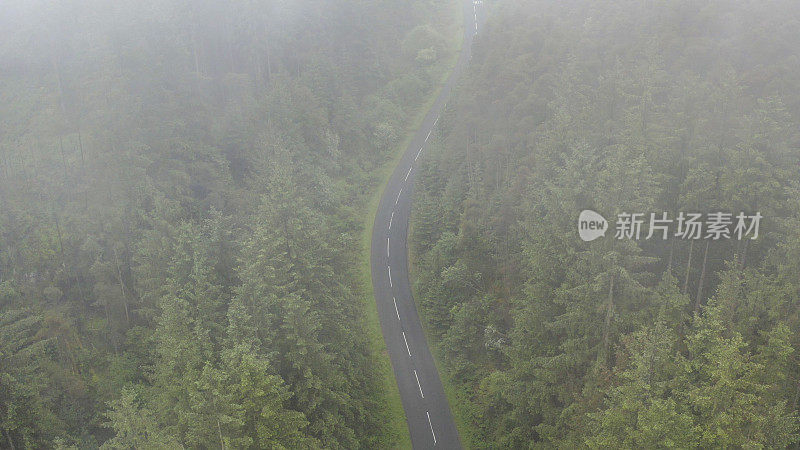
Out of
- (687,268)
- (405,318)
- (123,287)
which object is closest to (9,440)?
(123,287)

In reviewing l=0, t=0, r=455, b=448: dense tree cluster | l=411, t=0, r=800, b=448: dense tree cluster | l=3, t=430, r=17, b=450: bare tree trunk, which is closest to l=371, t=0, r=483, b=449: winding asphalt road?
l=411, t=0, r=800, b=448: dense tree cluster

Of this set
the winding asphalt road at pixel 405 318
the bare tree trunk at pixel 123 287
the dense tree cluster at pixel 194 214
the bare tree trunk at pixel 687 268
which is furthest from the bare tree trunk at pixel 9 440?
the bare tree trunk at pixel 687 268

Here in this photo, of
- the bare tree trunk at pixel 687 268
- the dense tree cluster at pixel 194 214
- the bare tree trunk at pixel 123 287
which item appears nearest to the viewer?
the dense tree cluster at pixel 194 214

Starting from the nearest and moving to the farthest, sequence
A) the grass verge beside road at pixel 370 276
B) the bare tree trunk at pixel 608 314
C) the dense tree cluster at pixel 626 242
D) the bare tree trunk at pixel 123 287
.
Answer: the dense tree cluster at pixel 626 242 → the bare tree trunk at pixel 608 314 → the grass verge beside road at pixel 370 276 → the bare tree trunk at pixel 123 287

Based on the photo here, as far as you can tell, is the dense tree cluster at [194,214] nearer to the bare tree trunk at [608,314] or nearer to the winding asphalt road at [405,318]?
the winding asphalt road at [405,318]

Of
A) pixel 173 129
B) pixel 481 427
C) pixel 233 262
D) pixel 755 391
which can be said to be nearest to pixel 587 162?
pixel 755 391

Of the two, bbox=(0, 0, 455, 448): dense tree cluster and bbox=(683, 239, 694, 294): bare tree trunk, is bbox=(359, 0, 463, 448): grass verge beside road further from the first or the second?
bbox=(683, 239, 694, 294): bare tree trunk

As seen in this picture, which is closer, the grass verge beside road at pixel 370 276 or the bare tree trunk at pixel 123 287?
the grass verge beside road at pixel 370 276

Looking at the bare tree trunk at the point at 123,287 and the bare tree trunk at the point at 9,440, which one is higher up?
the bare tree trunk at the point at 123,287
